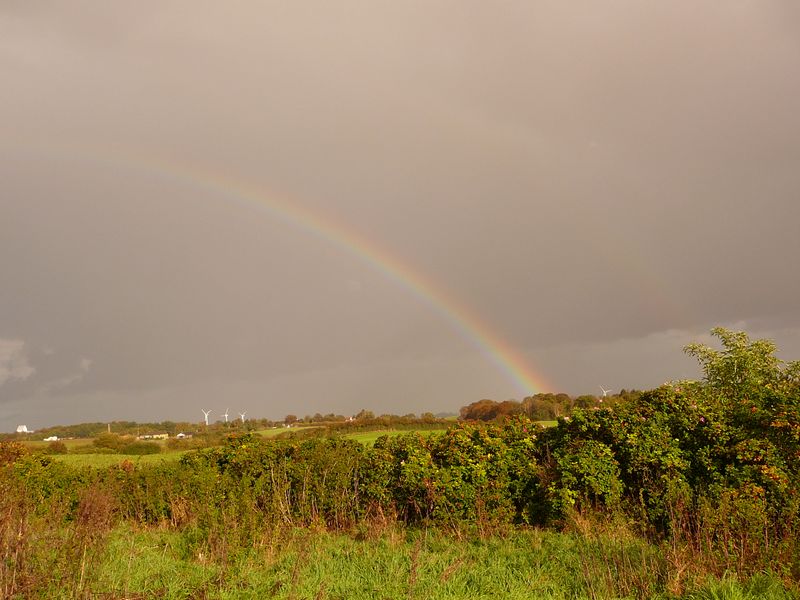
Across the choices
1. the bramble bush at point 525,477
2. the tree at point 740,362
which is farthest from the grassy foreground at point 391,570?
the tree at point 740,362

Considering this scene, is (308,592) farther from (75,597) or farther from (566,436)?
(566,436)

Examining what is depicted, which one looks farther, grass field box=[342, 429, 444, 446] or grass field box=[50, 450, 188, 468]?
grass field box=[50, 450, 188, 468]

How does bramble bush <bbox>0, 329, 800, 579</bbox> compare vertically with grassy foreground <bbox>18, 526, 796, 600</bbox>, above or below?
above

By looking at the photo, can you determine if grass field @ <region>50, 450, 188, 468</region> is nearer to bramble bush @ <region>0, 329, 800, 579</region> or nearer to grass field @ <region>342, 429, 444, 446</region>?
bramble bush @ <region>0, 329, 800, 579</region>

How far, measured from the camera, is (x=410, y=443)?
12.4 m

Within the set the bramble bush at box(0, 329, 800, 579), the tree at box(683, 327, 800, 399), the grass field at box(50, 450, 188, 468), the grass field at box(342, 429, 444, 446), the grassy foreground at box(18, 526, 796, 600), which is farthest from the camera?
the tree at box(683, 327, 800, 399)

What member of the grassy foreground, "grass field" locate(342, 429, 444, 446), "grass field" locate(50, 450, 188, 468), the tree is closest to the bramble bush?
the grassy foreground

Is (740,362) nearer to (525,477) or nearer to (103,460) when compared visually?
(525,477)

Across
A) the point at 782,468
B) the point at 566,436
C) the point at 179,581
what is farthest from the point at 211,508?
the point at 782,468

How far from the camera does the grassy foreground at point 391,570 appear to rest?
647cm

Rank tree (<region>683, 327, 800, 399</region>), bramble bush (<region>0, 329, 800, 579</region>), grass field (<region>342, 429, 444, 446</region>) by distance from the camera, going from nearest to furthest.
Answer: bramble bush (<region>0, 329, 800, 579</region>)
grass field (<region>342, 429, 444, 446</region>)
tree (<region>683, 327, 800, 399</region>)

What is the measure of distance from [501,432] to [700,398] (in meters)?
3.95

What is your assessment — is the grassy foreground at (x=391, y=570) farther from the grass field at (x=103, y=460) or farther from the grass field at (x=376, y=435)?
the grass field at (x=103, y=460)

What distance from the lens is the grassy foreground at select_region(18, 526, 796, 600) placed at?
6.47 meters
